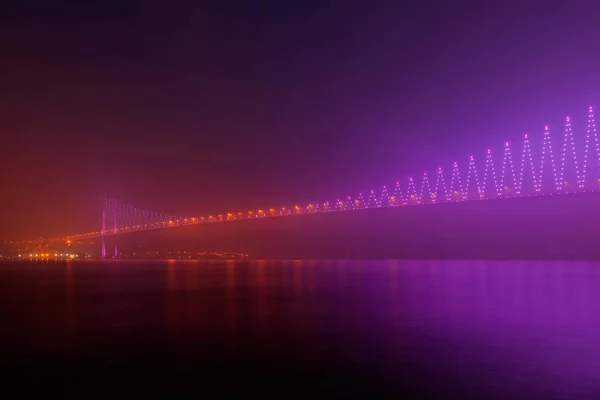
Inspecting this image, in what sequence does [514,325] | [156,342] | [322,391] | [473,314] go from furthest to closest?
[473,314]
[514,325]
[156,342]
[322,391]

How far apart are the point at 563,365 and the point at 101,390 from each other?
4979 millimetres

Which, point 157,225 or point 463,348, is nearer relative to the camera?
point 463,348

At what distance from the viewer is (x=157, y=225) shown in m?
66.4

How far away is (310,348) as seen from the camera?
25.9ft

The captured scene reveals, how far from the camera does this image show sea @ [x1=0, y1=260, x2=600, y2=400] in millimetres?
5730

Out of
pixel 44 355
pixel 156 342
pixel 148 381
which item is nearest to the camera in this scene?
pixel 148 381

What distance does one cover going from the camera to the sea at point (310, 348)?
5730 mm

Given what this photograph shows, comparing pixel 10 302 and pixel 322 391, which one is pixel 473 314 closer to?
pixel 322 391

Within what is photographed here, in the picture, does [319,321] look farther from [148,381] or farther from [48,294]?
[48,294]

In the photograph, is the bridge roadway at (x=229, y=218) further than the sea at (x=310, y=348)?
Yes

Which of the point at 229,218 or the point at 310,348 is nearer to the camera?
the point at 310,348

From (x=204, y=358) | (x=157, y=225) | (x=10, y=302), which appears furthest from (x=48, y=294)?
(x=157, y=225)

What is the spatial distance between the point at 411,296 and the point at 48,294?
11294mm

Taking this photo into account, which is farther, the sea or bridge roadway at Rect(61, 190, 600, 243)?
bridge roadway at Rect(61, 190, 600, 243)
